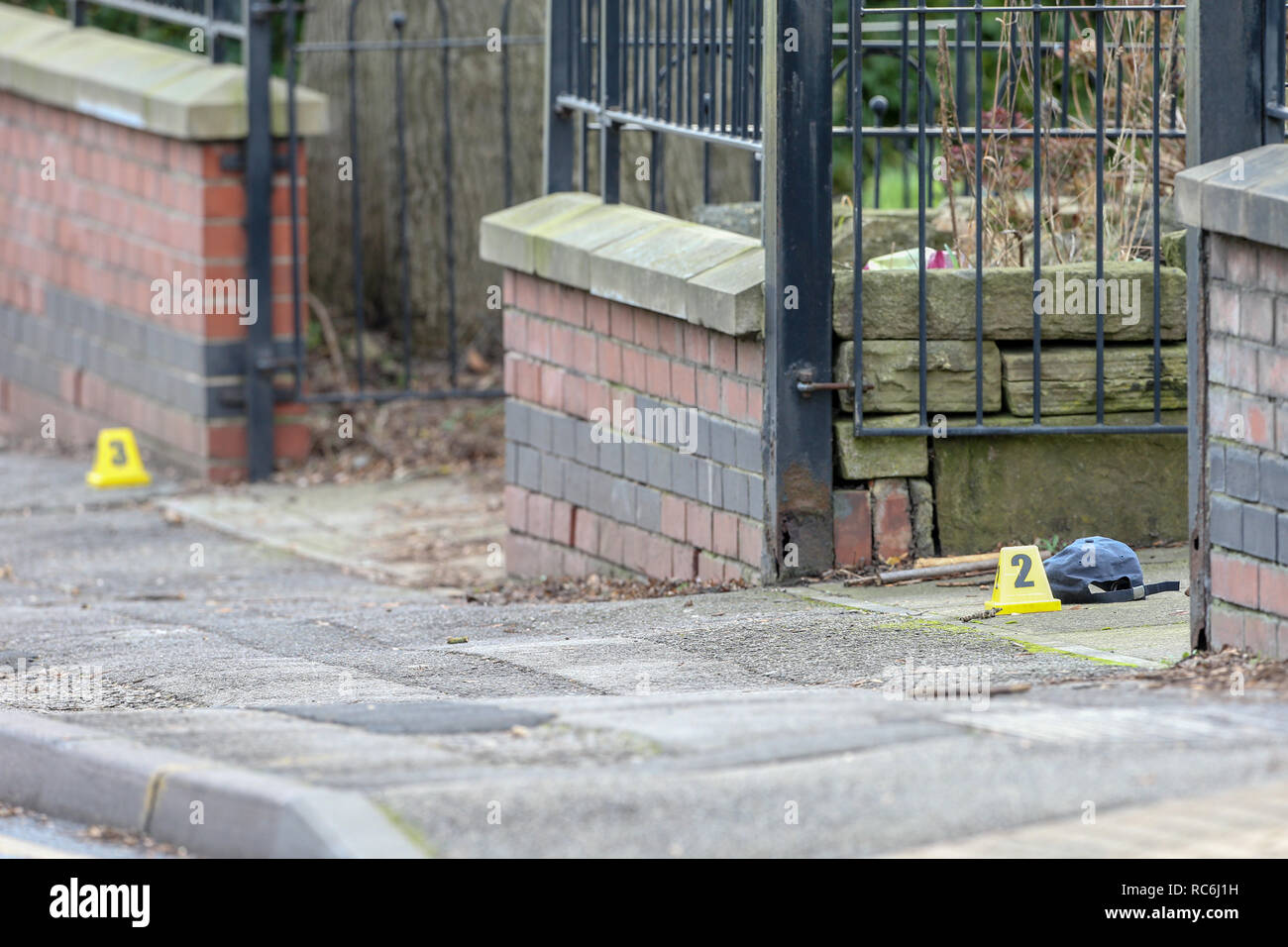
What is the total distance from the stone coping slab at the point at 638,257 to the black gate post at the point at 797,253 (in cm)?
11

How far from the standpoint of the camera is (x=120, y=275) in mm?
10680

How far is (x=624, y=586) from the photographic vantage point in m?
7.25

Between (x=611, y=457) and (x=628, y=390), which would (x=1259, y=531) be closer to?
(x=628, y=390)

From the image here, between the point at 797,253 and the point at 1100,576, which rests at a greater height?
the point at 797,253

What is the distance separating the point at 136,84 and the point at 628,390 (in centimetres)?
425

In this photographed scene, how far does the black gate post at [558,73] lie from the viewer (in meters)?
7.94

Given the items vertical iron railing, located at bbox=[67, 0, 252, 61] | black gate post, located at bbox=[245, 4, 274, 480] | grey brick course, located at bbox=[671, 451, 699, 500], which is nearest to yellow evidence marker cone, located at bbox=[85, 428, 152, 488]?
black gate post, located at bbox=[245, 4, 274, 480]

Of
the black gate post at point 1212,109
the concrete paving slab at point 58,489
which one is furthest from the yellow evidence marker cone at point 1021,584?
the concrete paving slab at point 58,489

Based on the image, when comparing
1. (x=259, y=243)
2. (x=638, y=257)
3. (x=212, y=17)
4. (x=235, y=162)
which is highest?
(x=212, y=17)

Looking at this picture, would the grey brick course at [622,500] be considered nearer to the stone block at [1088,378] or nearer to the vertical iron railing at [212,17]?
the stone block at [1088,378]

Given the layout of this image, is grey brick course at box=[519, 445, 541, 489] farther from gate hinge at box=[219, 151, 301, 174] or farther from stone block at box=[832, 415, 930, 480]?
gate hinge at box=[219, 151, 301, 174]

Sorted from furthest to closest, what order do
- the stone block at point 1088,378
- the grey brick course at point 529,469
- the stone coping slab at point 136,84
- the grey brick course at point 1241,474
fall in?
the stone coping slab at point 136,84 → the grey brick course at point 529,469 → the stone block at point 1088,378 → the grey brick course at point 1241,474

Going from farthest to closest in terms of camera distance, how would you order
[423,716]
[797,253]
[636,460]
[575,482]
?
1. [575,482]
2. [636,460]
3. [797,253]
4. [423,716]

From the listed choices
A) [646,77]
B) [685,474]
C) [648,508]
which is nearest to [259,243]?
[646,77]
